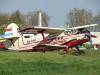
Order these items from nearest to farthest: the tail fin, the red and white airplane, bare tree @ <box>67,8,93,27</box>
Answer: the red and white airplane, the tail fin, bare tree @ <box>67,8,93,27</box>

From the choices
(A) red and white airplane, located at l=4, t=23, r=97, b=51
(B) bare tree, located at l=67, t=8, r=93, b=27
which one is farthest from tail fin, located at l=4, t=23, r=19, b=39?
(B) bare tree, located at l=67, t=8, r=93, b=27

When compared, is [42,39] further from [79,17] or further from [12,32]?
[79,17]

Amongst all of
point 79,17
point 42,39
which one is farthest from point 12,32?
point 79,17

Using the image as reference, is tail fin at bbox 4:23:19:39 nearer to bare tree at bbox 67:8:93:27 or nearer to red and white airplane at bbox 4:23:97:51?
red and white airplane at bbox 4:23:97:51

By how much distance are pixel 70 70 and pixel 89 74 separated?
1.35 meters

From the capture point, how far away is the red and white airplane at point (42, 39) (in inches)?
1313

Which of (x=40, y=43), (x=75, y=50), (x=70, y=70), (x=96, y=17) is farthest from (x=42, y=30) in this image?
(x=96, y=17)

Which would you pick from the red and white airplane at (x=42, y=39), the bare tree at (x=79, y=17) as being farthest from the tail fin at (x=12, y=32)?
the bare tree at (x=79, y=17)

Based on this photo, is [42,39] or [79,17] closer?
[42,39]

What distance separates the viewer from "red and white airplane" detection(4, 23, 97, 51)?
1313 inches

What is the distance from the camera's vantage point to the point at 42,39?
34562mm

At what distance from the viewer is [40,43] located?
34.3m

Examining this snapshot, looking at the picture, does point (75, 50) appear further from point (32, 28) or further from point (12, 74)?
point (12, 74)

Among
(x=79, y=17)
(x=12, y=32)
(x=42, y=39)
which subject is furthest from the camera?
(x=79, y=17)
